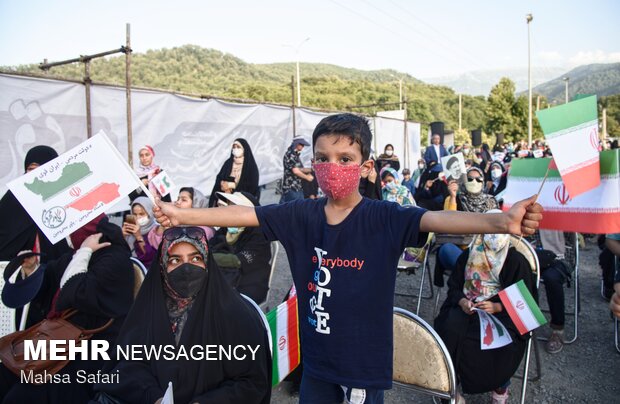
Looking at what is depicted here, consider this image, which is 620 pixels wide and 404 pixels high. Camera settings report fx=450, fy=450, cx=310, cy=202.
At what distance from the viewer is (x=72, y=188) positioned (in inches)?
92.5

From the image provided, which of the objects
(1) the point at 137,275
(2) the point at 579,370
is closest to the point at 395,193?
(2) the point at 579,370

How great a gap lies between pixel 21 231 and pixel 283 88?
39.2m

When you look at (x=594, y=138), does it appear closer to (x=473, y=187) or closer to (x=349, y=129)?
(x=349, y=129)

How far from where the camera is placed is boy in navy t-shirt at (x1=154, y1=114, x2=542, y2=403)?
5.23 ft

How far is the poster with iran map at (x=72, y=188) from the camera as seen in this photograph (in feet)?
7.44

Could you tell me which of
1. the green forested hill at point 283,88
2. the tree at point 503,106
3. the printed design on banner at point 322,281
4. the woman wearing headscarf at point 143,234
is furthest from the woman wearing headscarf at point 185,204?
the tree at point 503,106

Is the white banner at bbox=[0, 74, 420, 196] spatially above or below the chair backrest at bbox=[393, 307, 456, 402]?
above

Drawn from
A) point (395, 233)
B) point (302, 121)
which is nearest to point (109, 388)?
point (395, 233)

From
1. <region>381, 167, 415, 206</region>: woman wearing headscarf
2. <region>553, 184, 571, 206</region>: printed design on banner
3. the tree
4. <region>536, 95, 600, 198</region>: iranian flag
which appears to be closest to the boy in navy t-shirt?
<region>536, 95, 600, 198</region>: iranian flag

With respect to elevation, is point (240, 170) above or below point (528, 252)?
above

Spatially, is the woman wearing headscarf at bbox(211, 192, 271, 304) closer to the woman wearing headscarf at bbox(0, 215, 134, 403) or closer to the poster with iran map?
the woman wearing headscarf at bbox(0, 215, 134, 403)

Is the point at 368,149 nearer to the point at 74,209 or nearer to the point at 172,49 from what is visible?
the point at 74,209

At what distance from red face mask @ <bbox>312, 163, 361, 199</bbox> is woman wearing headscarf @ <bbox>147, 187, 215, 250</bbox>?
242 cm

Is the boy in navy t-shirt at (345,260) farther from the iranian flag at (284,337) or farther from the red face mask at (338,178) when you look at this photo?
the iranian flag at (284,337)
